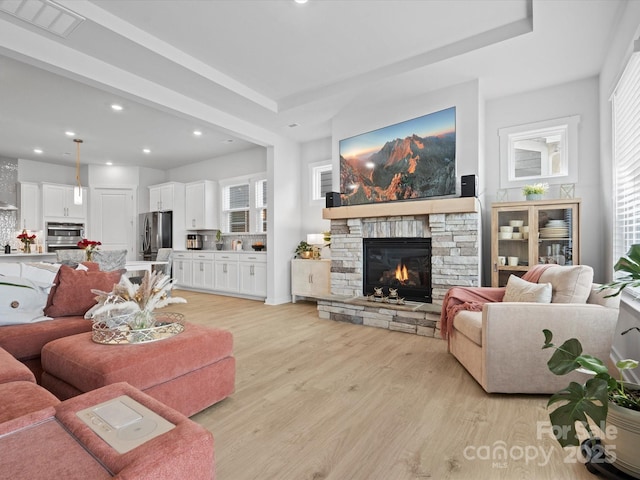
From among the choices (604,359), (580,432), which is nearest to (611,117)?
(604,359)

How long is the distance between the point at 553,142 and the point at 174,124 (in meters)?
5.30

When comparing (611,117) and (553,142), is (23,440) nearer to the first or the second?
(611,117)

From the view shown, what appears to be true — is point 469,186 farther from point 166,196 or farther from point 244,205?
point 166,196

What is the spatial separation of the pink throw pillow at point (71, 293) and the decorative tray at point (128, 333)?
2.93 ft

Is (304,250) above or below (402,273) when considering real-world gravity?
above

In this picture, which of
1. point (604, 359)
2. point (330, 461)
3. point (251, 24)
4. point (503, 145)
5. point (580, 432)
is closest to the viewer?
point (330, 461)

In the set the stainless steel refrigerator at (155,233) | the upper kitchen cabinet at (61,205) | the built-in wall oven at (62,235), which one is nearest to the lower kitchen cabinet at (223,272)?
the stainless steel refrigerator at (155,233)

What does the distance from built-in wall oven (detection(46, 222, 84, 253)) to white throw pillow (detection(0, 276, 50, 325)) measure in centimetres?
577

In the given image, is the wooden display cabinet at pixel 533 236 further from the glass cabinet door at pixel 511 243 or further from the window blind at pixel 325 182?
the window blind at pixel 325 182

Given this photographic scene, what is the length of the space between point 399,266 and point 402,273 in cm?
10

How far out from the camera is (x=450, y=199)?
3918 mm

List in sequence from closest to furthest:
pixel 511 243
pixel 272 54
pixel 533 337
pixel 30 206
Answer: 1. pixel 533 337
2. pixel 272 54
3. pixel 511 243
4. pixel 30 206

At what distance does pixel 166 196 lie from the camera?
767 centimetres

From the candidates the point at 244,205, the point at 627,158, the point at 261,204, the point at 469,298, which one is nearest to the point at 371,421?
the point at 469,298
